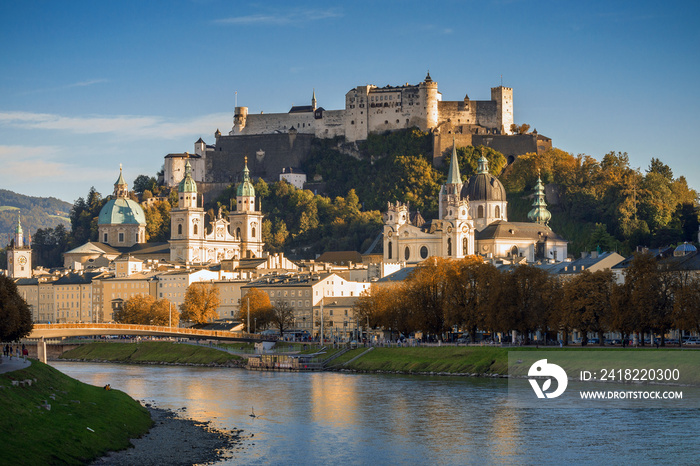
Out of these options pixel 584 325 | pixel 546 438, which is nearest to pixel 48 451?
pixel 546 438

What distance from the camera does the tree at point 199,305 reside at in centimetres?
10362

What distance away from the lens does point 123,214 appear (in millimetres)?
156625

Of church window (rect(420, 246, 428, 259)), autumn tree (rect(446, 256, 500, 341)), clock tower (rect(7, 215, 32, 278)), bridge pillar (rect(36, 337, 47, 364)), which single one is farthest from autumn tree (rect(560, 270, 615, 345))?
clock tower (rect(7, 215, 32, 278))

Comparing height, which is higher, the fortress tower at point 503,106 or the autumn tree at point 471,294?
the fortress tower at point 503,106

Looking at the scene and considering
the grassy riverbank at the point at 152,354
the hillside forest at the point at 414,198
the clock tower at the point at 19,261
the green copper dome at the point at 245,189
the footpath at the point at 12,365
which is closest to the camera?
the footpath at the point at 12,365

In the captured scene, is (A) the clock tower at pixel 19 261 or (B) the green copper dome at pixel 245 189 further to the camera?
(A) the clock tower at pixel 19 261

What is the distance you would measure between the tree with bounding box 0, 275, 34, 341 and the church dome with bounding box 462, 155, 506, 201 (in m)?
74.7

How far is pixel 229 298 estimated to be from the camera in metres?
113

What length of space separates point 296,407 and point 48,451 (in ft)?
62.3

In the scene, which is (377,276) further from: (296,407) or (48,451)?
(48,451)

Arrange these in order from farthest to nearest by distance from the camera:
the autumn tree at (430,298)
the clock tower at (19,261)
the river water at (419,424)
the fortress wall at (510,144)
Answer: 1. the clock tower at (19,261)
2. the fortress wall at (510,144)
3. the autumn tree at (430,298)
4. the river water at (419,424)

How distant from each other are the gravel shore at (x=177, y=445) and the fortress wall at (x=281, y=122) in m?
115

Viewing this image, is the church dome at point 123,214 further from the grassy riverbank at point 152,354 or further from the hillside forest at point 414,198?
the grassy riverbank at point 152,354

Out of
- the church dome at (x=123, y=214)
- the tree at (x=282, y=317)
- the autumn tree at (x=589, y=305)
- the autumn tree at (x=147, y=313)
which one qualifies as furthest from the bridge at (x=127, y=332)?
the church dome at (x=123, y=214)
